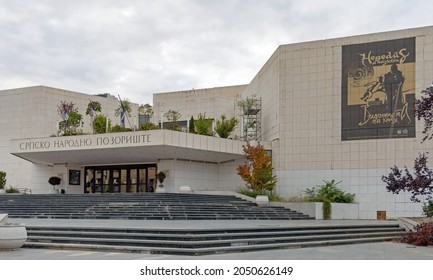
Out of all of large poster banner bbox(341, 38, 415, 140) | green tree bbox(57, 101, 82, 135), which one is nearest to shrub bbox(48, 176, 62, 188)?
green tree bbox(57, 101, 82, 135)

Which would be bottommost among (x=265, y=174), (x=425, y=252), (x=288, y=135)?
(x=425, y=252)

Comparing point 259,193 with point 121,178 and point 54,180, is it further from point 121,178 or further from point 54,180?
point 54,180

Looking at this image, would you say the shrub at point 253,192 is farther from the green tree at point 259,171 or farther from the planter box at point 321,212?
the planter box at point 321,212

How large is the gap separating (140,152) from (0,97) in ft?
67.2

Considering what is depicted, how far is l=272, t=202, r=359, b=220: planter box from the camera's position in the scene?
2959 centimetres

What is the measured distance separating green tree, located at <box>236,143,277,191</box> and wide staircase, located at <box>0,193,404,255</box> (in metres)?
1.48

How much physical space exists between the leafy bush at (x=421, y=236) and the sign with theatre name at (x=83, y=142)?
54.2 ft

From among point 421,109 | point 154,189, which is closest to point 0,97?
point 154,189

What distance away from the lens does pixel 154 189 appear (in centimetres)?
3853

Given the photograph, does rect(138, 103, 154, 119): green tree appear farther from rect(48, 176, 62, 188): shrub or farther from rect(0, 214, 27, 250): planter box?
rect(0, 214, 27, 250): planter box

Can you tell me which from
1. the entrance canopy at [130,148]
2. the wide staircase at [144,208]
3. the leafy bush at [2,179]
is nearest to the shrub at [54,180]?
the entrance canopy at [130,148]

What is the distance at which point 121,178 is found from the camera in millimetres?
40625
